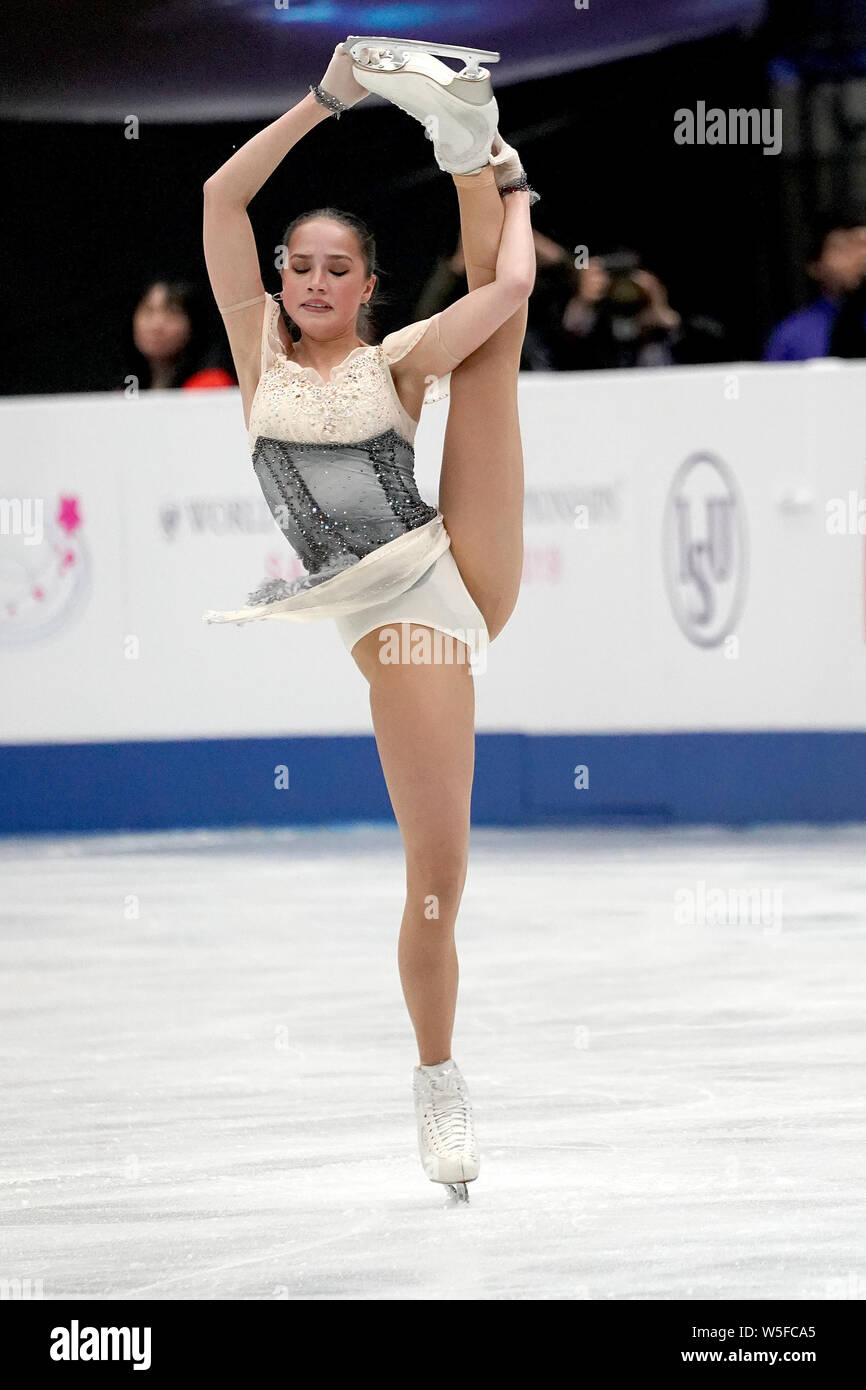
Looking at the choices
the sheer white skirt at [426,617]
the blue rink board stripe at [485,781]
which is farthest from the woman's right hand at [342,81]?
the blue rink board stripe at [485,781]

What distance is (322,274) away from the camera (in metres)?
2.86

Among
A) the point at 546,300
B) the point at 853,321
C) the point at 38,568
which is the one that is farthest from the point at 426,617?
the point at 546,300

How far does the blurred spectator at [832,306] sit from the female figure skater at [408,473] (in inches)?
156

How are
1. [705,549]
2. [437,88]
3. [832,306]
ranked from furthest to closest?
[832,306]
[705,549]
[437,88]

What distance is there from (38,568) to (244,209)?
398 cm

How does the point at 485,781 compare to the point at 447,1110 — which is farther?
the point at 485,781

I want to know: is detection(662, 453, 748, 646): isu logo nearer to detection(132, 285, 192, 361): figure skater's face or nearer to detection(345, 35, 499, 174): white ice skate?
detection(132, 285, 192, 361): figure skater's face

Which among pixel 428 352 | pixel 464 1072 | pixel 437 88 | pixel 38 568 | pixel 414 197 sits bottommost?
pixel 464 1072

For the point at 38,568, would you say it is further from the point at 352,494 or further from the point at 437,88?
the point at 437,88

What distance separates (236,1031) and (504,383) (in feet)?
5.19

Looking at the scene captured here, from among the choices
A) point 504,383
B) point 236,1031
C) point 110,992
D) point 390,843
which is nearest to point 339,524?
point 504,383

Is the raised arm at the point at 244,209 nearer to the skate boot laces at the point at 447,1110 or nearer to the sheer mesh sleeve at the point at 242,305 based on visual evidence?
the sheer mesh sleeve at the point at 242,305

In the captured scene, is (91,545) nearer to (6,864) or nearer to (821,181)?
(6,864)

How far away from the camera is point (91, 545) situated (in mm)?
6605
